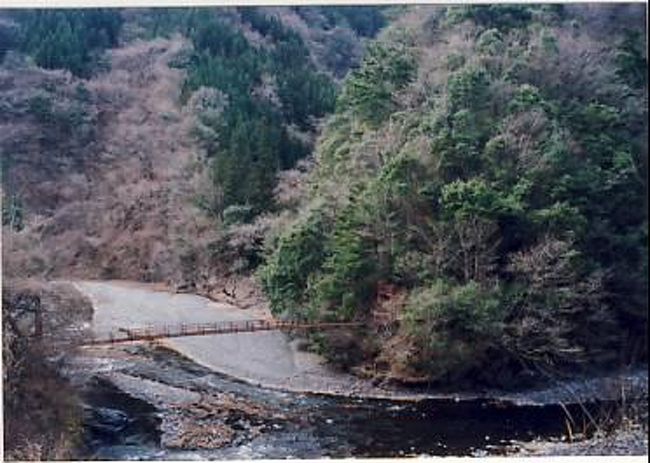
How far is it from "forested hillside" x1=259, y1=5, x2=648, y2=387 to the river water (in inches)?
4.7

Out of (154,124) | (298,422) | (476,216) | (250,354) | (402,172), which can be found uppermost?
(154,124)

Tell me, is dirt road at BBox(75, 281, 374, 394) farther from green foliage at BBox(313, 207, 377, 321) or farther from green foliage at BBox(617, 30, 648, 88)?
green foliage at BBox(617, 30, 648, 88)

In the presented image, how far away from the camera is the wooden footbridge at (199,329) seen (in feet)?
9.80

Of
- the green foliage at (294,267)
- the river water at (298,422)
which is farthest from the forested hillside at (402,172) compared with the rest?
the river water at (298,422)

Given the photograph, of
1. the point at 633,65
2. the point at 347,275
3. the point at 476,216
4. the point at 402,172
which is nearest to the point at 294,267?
the point at 347,275

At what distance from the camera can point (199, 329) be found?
3018 mm

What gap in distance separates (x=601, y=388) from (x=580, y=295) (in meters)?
0.29

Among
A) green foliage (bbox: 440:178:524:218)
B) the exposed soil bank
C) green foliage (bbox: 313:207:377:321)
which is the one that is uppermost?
green foliage (bbox: 440:178:524:218)

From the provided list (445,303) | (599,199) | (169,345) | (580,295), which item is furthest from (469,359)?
(169,345)

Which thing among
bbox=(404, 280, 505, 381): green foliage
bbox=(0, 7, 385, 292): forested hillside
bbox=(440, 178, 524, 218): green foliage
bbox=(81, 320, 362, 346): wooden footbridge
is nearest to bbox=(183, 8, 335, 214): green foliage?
bbox=(0, 7, 385, 292): forested hillside

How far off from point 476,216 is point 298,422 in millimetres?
826

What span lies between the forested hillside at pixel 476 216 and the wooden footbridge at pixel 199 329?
0.11 feet

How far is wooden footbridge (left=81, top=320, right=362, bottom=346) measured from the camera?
118 inches

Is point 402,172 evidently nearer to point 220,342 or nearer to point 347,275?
point 347,275
